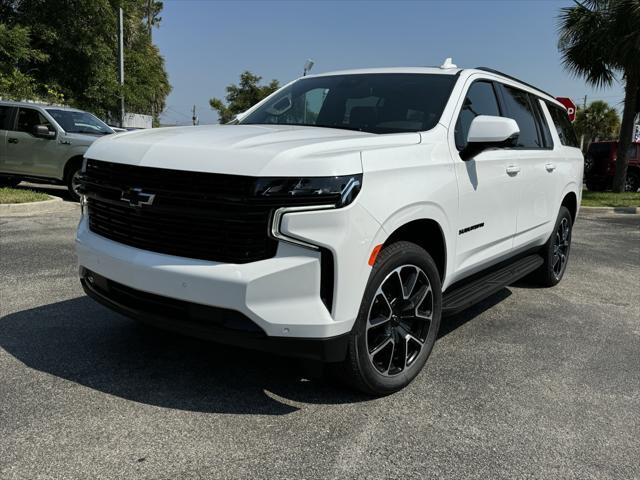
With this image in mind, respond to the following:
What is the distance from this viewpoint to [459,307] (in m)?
3.71

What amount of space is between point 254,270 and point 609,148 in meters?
19.6

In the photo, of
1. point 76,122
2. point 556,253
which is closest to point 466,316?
point 556,253

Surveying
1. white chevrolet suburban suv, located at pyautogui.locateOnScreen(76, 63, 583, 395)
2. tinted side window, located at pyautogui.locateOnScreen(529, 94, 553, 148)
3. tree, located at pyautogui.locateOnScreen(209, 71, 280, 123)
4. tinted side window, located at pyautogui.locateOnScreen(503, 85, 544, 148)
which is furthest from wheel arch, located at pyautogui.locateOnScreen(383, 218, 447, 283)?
tree, located at pyautogui.locateOnScreen(209, 71, 280, 123)

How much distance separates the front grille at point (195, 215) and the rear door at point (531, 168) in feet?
8.40

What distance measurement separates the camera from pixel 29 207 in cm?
941

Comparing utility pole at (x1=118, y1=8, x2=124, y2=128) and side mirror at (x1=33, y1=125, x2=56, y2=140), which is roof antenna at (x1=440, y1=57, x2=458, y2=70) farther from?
utility pole at (x1=118, y1=8, x2=124, y2=128)

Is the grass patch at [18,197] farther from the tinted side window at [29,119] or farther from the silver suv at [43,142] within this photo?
the tinted side window at [29,119]

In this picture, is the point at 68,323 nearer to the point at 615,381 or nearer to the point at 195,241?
the point at 195,241

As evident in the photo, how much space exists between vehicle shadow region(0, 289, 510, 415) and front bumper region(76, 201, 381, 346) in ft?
1.40

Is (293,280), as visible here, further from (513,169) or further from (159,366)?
(513,169)

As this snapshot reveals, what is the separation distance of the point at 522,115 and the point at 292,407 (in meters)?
3.31

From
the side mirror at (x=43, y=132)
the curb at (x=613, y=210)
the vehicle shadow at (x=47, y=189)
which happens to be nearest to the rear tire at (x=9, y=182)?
the vehicle shadow at (x=47, y=189)

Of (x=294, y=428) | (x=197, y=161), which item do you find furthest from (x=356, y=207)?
(x=294, y=428)

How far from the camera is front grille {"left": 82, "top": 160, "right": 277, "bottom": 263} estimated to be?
2676 mm
